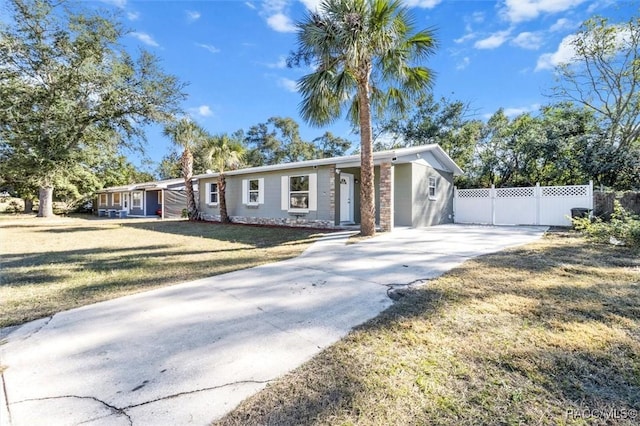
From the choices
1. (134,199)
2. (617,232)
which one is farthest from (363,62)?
(134,199)

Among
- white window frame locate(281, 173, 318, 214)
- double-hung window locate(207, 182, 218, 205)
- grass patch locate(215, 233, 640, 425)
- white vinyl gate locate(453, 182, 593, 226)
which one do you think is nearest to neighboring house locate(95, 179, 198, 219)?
double-hung window locate(207, 182, 218, 205)

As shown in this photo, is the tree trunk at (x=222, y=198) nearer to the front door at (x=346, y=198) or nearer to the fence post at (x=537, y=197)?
the front door at (x=346, y=198)

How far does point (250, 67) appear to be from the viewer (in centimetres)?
1598

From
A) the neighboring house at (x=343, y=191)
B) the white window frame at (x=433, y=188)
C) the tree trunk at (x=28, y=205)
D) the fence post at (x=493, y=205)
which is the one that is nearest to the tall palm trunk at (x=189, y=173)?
the neighboring house at (x=343, y=191)

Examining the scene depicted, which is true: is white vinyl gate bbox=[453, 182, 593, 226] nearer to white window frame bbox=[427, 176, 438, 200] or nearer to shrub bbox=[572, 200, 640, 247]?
white window frame bbox=[427, 176, 438, 200]

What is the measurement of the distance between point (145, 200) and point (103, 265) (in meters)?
22.3

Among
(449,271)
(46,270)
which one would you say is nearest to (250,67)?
(46,270)

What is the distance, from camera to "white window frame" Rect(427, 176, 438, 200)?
1277 centimetres

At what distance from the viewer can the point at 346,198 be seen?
1284 cm

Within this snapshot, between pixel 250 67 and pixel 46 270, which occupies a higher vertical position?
pixel 250 67

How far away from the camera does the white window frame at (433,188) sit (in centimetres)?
1277

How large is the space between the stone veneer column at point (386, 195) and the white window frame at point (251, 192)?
6.55 metres

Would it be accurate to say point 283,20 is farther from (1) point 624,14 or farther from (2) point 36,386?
(1) point 624,14

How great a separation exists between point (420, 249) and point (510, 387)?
16.1 feet
